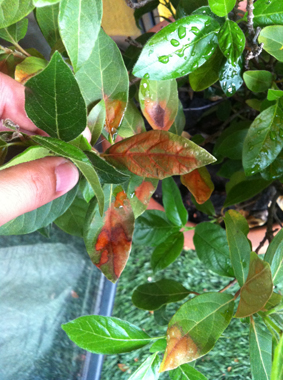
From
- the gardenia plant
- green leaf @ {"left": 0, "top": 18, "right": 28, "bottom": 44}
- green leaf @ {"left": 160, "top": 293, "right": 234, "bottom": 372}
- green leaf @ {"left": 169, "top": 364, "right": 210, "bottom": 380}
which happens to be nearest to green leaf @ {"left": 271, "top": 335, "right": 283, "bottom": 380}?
the gardenia plant

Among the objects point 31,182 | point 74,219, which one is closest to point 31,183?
point 31,182

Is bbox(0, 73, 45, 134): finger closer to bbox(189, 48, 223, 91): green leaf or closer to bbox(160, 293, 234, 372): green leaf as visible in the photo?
bbox(189, 48, 223, 91): green leaf

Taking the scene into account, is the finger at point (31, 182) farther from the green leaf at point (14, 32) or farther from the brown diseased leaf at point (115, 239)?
the green leaf at point (14, 32)

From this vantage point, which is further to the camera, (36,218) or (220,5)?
(36,218)

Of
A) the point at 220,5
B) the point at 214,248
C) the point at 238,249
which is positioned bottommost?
the point at 214,248

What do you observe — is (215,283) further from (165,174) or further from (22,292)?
(165,174)

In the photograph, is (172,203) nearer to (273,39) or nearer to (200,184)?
(200,184)

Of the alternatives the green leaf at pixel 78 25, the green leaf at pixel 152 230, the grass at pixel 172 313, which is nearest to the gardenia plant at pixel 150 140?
the green leaf at pixel 78 25
